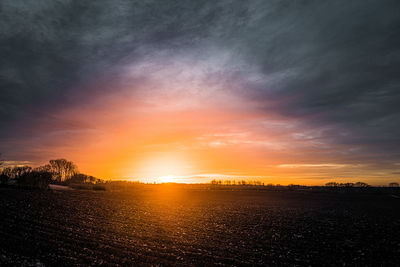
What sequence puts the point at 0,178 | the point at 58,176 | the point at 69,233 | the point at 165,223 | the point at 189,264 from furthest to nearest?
the point at 58,176 < the point at 0,178 < the point at 165,223 < the point at 69,233 < the point at 189,264

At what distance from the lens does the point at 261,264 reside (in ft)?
44.7

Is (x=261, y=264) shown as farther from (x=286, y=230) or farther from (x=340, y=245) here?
(x=286, y=230)

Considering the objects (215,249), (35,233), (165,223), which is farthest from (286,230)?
(35,233)

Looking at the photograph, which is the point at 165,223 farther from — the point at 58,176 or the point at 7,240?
the point at 58,176

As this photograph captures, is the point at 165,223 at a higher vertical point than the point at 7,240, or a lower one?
lower

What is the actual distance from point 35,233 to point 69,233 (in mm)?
2169

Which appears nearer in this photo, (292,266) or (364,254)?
(292,266)

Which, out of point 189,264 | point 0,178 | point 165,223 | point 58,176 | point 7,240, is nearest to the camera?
point 189,264

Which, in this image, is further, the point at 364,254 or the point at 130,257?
the point at 364,254

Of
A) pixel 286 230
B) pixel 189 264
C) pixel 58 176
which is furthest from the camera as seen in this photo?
pixel 58 176

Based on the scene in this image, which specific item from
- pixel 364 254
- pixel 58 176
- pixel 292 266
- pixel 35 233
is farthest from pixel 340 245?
pixel 58 176

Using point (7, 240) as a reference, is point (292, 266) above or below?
below

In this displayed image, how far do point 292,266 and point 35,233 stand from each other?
57.2ft

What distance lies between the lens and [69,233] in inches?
699
